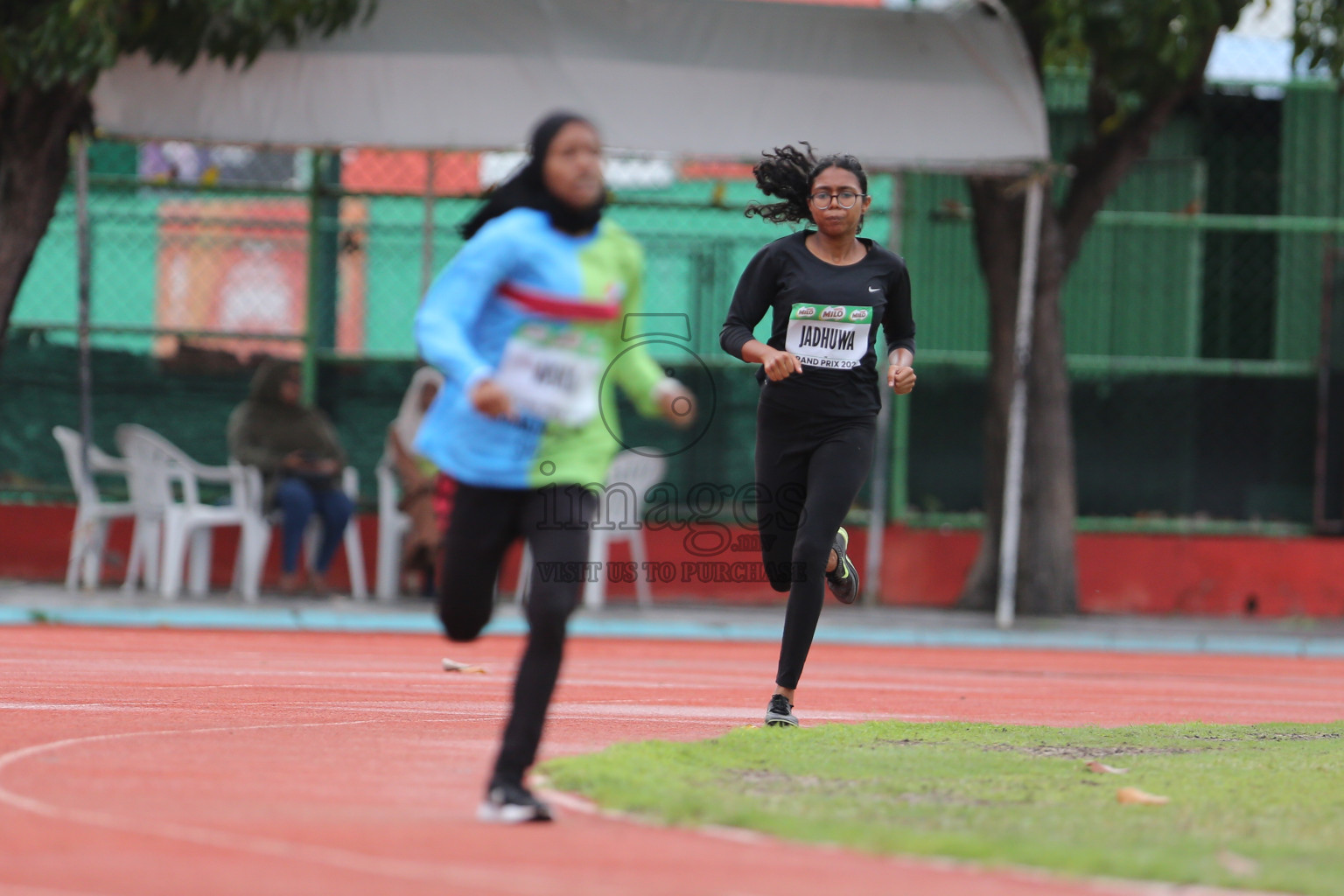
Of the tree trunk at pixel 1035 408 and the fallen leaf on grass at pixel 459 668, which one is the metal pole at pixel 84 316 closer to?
the fallen leaf on grass at pixel 459 668

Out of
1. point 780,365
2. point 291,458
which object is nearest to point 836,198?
point 780,365

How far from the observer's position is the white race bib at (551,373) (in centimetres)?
488

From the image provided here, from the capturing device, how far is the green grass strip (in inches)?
172

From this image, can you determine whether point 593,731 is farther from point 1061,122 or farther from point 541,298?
point 1061,122

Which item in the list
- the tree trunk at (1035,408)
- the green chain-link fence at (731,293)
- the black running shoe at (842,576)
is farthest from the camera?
the green chain-link fence at (731,293)

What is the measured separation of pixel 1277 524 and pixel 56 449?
32.5 ft

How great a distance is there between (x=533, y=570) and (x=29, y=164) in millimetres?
8925

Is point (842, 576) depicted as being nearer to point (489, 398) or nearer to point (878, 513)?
point (489, 398)

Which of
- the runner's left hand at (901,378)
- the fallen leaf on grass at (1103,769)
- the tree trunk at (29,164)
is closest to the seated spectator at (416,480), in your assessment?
the tree trunk at (29,164)

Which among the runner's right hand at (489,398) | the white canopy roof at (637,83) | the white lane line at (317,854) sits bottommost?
the white lane line at (317,854)

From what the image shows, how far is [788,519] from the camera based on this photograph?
7.11 metres

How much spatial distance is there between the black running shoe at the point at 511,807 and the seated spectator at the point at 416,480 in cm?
899

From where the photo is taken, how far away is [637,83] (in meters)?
13.0

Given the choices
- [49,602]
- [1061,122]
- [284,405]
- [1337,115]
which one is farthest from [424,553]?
[1337,115]
